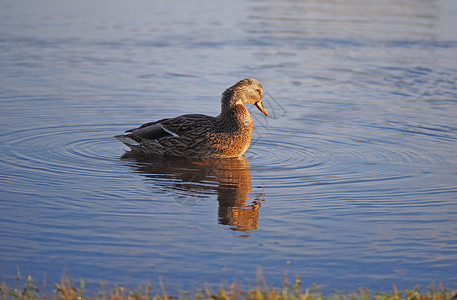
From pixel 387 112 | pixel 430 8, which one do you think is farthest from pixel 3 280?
pixel 430 8

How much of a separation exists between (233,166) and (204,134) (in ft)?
2.33

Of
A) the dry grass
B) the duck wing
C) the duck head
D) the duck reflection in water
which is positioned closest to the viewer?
the dry grass

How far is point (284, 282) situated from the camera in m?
5.36

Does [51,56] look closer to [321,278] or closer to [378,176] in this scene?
[378,176]

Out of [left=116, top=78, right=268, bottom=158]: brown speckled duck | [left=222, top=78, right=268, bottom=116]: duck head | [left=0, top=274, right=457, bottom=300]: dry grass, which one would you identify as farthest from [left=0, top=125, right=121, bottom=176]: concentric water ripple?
[left=0, top=274, right=457, bottom=300]: dry grass

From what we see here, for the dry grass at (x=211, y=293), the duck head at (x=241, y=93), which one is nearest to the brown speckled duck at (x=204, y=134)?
the duck head at (x=241, y=93)

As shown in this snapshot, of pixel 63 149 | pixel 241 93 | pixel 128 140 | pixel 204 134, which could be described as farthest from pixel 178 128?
pixel 63 149

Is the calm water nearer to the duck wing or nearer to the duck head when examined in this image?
the duck wing

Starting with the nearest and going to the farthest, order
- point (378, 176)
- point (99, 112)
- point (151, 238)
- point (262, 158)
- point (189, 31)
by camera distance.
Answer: point (151, 238) → point (378, 176) → point (262, 158) → point (99, 112) → point (189, 31)

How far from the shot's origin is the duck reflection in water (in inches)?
281

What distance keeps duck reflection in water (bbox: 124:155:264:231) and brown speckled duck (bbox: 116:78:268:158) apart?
17 centimetres

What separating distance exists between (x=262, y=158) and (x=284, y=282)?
4373mm

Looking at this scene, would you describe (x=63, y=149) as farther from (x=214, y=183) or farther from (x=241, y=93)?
(x=241, y=93)

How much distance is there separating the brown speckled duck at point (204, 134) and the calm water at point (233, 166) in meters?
0.29
